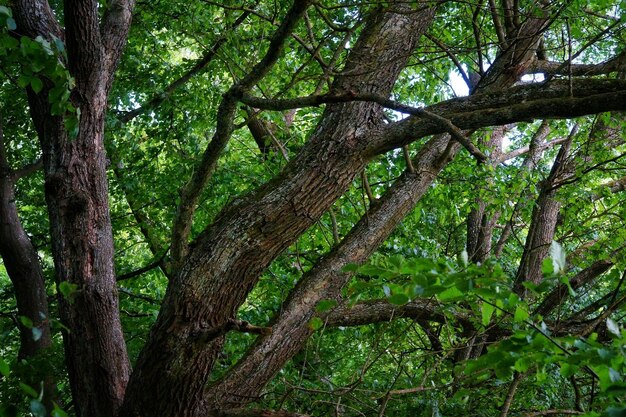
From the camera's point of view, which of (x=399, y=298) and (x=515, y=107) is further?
(x=515, y=107)

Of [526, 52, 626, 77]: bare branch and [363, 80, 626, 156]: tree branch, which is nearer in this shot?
[363, 80, 626, 156]: tree branch

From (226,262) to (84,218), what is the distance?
1093 millimetres

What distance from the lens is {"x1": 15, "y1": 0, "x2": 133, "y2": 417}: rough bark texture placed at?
3766mm

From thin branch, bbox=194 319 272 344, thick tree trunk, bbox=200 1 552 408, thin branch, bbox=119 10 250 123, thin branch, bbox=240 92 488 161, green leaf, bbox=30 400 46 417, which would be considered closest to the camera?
green leaf, bbox=30 400 46 417

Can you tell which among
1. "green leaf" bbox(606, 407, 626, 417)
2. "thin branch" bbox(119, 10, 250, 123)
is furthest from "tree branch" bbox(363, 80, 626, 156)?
"thin branch" bbox(119, 10, 250, 123)

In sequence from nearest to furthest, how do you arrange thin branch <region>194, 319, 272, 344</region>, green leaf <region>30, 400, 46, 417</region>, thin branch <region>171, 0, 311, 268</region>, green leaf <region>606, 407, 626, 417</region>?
1. green leaf <region>606, 407, 626, 417</region>
2. green leaf <region>30, 400, 46, 417</region>
3. thin branch <region>194, 319, 272, 344</region>
4. thin branch <region>171, 0, 311, 268</region>

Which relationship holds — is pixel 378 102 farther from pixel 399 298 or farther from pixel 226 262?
pixel 399 298

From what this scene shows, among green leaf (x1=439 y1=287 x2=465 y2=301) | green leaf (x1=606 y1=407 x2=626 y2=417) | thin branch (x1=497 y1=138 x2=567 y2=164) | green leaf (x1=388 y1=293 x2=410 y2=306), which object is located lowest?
green leaf (x1=606 y1=407 x2=626 y2=417)

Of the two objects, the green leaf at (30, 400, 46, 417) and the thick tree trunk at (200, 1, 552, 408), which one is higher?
the thick tree trunk at (200, 1, 552, 408)

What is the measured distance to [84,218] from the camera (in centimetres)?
392

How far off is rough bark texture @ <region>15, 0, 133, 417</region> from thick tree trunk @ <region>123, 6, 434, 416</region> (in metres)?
0.42

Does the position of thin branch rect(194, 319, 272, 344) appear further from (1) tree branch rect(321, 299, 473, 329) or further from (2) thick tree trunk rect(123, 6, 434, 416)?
(1) tree branch rect(321, 299, 473, 329)

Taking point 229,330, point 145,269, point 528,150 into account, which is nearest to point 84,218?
point 229,330

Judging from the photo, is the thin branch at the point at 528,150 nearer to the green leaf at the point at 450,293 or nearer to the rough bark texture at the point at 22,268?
the rough bark texture at the point at 22,268
